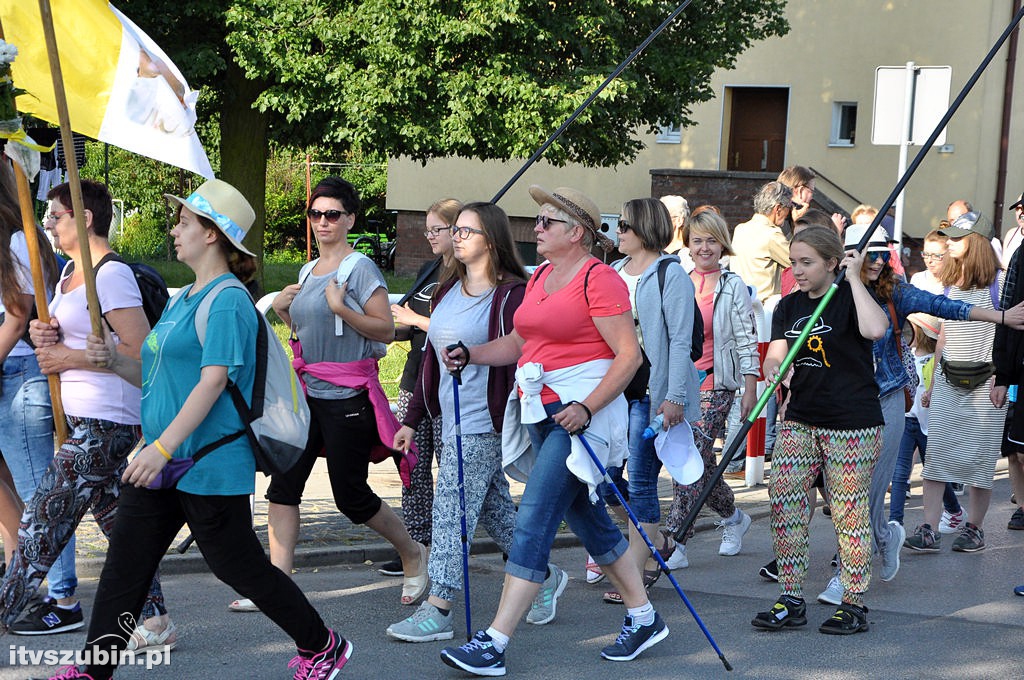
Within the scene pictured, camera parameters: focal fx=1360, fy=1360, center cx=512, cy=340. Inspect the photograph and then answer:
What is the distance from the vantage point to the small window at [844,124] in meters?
27.1

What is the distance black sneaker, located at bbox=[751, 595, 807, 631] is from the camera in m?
6.20

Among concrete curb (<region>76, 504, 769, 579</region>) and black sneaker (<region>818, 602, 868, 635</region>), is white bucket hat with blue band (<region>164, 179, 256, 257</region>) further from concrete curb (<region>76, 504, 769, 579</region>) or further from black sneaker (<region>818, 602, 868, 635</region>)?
black sneaker (<region>818, 602, 868, 635</region>)

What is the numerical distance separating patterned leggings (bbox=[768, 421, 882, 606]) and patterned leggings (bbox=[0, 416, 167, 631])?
9.47ft

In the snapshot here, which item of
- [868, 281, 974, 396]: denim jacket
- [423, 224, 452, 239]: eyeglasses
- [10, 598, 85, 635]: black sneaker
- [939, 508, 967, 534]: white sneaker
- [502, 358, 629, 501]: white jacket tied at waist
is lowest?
[939, 508, 967, 534]: white sneaker

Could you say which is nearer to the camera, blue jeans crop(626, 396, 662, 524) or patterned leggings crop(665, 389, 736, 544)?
blue jeans crop(626, 396, 662, 524)

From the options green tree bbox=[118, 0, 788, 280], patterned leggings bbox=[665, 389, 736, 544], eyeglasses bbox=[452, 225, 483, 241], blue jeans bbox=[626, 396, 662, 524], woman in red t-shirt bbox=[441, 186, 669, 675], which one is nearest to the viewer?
woman in red t-shirt bbox=[441, 186, 669, 675]

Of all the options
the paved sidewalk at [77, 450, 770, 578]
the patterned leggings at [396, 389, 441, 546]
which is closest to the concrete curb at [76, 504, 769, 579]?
the paved sidewalk at [77, 450, 770, 578]

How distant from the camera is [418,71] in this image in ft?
64.3

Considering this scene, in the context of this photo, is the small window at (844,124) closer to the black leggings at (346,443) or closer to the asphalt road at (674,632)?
the asphalt road at (674,632)

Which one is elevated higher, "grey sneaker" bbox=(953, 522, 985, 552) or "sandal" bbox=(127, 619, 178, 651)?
"sandal" bbox=(127, 619, 178, 651)

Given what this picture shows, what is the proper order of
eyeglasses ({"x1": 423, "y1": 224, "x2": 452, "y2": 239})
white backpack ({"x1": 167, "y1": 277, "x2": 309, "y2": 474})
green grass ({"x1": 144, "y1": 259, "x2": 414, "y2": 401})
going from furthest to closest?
A: green grass ({"x1": 144, "y1": 259, "x2": 414, "y2": 401})
eyeglasses ({"x1": 423, "y1": 224, "x2": 452, "y2": 239})
white backpack ({"x1": 167, "y1": 277, "x2": 309, "y2": 474})

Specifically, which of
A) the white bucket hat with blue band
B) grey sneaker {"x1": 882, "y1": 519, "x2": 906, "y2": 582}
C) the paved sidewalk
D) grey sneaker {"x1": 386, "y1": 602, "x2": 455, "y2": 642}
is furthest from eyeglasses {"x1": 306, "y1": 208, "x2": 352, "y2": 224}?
grey sneaker {"x1": 882, "y1": 519, "x2": 906, "y2": 582}

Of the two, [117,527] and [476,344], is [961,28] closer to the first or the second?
[476,344]

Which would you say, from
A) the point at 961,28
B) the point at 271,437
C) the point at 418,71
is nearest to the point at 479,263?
the point at 271,437
